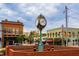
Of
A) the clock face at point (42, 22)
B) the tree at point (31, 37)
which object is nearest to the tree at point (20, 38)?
the tree at point (31, 37)

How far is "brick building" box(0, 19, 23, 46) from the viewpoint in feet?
26.2

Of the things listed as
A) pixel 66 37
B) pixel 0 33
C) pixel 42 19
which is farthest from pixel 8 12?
pixel 66 37

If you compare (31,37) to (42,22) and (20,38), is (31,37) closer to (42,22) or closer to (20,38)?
(20,38)

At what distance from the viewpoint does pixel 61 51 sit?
23.4 ft

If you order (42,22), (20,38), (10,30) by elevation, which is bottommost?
(20,38)

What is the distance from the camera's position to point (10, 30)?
809 cm

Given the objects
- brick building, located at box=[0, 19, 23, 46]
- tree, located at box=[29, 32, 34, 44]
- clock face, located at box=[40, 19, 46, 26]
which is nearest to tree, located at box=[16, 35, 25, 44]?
brick building, located at box=[0, 19, 23, 46]

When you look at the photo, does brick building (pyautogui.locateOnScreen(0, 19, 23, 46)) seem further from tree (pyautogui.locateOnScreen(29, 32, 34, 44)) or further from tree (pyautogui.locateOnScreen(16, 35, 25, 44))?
tree (pyautogui.locateOnScreen(29, 32, 34, 44))

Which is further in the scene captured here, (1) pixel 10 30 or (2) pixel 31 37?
(2) pixel 31 37

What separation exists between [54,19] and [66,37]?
2.39 ft

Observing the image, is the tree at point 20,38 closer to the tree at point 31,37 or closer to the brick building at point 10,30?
the brick building at point 10,30

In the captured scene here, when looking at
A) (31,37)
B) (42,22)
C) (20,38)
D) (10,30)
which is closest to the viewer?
(42,22)

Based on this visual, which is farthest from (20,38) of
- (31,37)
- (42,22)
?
(42,22)

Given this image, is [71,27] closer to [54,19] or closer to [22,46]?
[54,19]
